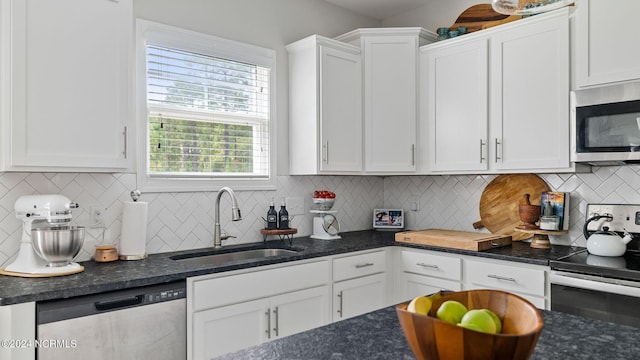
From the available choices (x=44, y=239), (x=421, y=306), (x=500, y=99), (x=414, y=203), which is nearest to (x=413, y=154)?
(x=414, y=203)

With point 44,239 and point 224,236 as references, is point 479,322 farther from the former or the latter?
point 224,236

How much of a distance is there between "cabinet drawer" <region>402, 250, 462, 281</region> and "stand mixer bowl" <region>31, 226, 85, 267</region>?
202 centimetres

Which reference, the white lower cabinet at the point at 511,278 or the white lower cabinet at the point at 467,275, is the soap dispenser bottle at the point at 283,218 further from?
the white lower cabinet at the point at 511,278

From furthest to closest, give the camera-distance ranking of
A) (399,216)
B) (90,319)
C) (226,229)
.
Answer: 1. (399,216)
2. (226,229)
3. (90,319)

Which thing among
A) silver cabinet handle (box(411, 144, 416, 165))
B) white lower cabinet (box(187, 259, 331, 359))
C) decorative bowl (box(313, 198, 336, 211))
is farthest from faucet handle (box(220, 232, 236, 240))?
silver cabinet handle (box(411, 144, 416, 165))

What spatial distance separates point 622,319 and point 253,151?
2.35 metres

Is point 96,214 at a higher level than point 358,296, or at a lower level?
higher

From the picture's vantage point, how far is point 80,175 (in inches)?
94.7

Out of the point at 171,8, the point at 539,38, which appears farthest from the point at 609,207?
the point at 171,8

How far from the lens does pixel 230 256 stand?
9.52 feet

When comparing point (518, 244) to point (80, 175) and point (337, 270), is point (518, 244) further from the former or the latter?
point (80, 175)

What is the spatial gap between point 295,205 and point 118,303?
1.66m

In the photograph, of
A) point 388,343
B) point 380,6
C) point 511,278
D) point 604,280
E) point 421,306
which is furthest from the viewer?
point 380,6

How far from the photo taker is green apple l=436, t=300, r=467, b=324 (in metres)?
0.84
